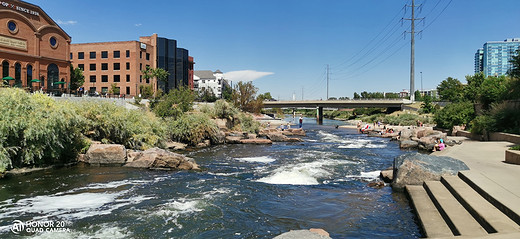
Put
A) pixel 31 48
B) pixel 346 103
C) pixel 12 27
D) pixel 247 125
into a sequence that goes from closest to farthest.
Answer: pixel 12 27 → pixel 31 48 → pixel 247 125 → pixel 346 103

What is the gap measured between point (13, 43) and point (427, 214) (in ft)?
156

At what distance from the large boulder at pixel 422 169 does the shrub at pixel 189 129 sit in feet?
66.8

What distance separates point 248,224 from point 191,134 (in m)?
21.8

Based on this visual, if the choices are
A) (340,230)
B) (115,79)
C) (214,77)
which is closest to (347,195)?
(340,230)

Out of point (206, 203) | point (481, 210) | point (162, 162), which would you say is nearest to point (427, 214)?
point (481, 210)

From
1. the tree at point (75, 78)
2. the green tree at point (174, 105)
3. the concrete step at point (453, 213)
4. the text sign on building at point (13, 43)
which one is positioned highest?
the text sign on building at point (13, 43)

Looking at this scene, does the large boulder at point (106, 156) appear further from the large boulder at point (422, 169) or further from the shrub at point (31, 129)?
the large boulder at point (422, 169)

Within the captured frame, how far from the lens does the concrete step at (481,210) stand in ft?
23.0

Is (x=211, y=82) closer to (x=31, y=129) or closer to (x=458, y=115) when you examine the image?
(x=458, y=115)

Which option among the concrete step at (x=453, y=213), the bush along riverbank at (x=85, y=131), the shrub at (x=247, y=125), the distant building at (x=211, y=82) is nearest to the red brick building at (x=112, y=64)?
the shrub at (x=247, y=125)

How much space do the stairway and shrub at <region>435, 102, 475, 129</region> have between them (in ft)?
89.6

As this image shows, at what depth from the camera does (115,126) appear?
2288cm

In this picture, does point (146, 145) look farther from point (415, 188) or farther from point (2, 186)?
point (415, 188)

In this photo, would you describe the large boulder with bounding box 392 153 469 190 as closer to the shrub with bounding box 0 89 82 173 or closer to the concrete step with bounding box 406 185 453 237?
the concrete step with bounding box 406 185 453 237
